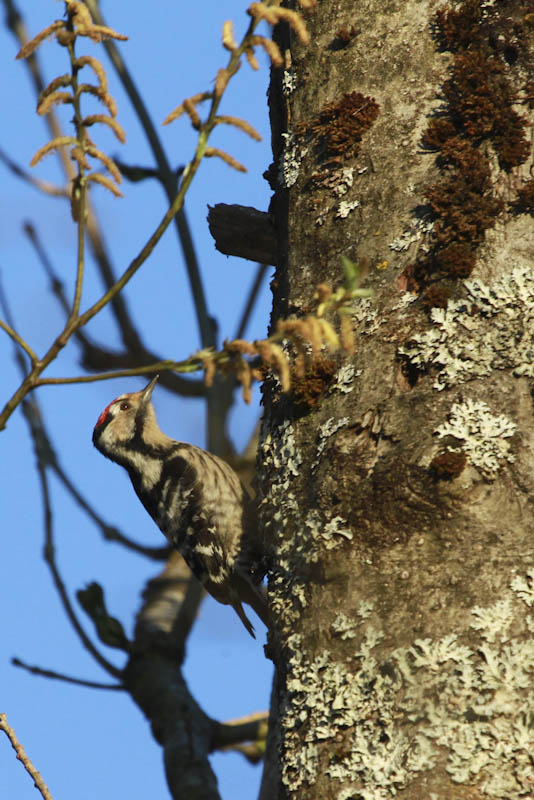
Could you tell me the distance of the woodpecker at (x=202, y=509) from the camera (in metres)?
4.45

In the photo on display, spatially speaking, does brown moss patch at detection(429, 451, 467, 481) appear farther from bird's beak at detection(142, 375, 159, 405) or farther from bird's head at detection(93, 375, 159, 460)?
bird's beak at detection(142, 375, 159, 405)

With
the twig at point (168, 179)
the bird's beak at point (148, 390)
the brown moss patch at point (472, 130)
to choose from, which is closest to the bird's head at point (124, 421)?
the bird's beak at point (148, 390)

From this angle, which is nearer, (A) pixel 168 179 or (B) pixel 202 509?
(B) pixel 202 509

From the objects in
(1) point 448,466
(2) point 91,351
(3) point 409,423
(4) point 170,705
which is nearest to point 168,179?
(2) point 91,351

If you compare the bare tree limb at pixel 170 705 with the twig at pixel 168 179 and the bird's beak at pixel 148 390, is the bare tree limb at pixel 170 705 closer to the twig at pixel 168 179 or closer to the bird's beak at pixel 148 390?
the bird's beak at pixel 148 390

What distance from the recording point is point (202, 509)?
15.2 ft

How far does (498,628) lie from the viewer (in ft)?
7.25

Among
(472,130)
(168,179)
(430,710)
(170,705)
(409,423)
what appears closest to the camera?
(430,710)

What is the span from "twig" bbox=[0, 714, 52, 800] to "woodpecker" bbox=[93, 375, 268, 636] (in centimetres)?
195

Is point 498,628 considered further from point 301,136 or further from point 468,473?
point 301,136

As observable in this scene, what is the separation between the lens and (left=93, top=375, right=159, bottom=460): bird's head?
5418 mm

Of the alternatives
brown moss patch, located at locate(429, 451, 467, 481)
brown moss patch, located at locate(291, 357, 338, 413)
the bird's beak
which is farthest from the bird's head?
brown moss patch, located at locate(429, 451, 467, 481)

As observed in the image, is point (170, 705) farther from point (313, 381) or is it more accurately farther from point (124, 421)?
point (313, 381)

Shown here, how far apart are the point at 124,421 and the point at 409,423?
10.5ft
